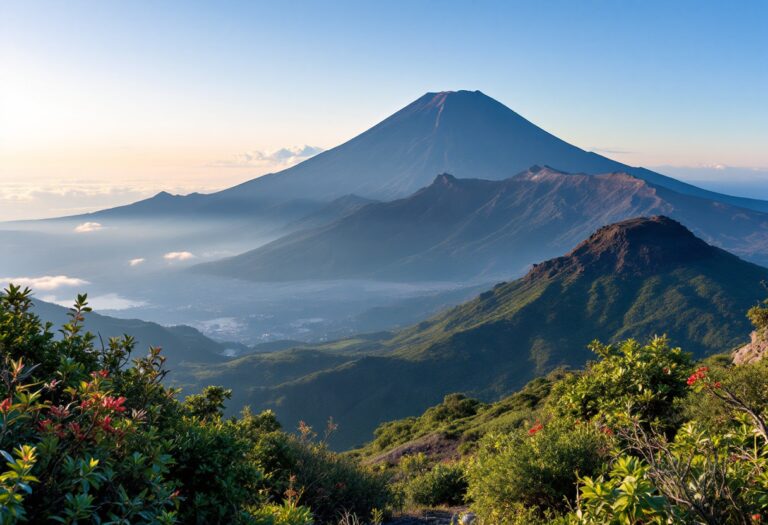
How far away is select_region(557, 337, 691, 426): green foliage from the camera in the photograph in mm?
10812

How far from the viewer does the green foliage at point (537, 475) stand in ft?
28.2

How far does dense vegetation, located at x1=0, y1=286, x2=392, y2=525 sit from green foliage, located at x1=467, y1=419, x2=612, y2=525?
7.71 feet

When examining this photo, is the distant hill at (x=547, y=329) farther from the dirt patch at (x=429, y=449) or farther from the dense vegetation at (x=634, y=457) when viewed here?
the dense vegetation at (x=634, y=457)

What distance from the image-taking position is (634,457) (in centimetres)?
516

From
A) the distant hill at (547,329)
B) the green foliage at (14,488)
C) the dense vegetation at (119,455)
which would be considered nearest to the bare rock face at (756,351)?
the dense vegetation at (119,455)

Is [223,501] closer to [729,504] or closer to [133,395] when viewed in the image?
[133,395]

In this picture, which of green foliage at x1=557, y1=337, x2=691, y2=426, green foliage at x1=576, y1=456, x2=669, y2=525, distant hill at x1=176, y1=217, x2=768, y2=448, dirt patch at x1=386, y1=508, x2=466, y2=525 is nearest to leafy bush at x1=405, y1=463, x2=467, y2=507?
dirt patch at x1=386, y1=508, x2=466, y2=525

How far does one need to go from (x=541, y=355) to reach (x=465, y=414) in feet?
338

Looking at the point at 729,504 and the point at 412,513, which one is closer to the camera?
the point at 729,504

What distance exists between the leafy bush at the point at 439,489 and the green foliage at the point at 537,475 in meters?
5.16

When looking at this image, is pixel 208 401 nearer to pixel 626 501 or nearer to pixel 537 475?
pixel 537 475

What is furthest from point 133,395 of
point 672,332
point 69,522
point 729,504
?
point 672,332

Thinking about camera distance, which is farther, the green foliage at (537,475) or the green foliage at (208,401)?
the green foliage at (208,401)

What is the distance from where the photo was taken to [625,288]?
516ft
